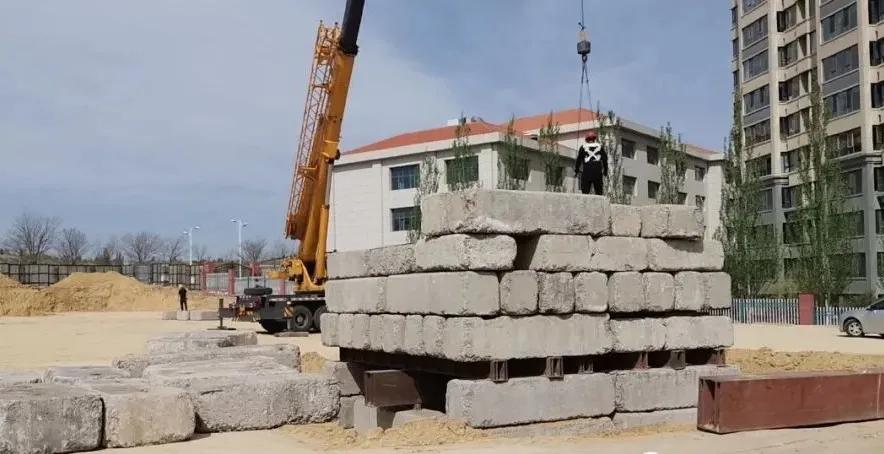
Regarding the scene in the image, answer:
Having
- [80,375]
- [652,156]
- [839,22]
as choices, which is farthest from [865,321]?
[652,156]

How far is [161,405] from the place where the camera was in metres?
7.75

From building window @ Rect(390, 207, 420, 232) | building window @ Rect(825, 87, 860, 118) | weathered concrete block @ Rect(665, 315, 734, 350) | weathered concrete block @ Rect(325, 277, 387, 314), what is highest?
building window @ Rect(825, 87, 860, 118)

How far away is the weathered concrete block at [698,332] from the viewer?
9156 mm

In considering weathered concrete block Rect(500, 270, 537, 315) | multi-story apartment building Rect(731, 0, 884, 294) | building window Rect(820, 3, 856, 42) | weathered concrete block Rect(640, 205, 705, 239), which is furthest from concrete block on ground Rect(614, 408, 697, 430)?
building window Rect(820, 3, 856, 42)

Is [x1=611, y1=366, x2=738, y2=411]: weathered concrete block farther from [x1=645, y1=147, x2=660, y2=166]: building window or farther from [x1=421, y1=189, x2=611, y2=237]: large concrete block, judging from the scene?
[x1=645, y1=147, x2=660, y2=166]: building window

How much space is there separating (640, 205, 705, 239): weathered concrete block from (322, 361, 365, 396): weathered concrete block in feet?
13.4

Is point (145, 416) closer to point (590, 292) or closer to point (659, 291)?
point (590, 292)

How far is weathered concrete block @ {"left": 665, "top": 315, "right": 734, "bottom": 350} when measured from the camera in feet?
30.0

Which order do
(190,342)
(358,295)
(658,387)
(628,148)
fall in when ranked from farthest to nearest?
(628,148)
(190,342)
(358,295)
(658,387)

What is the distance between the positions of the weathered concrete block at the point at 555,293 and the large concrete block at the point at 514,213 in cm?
45

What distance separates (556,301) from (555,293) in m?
0.08

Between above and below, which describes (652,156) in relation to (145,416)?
above

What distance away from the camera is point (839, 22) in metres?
48.0

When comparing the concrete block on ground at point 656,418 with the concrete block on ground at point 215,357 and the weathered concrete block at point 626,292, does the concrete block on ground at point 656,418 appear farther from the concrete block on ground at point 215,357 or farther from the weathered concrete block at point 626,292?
the concrete block on ground at point 215,357
